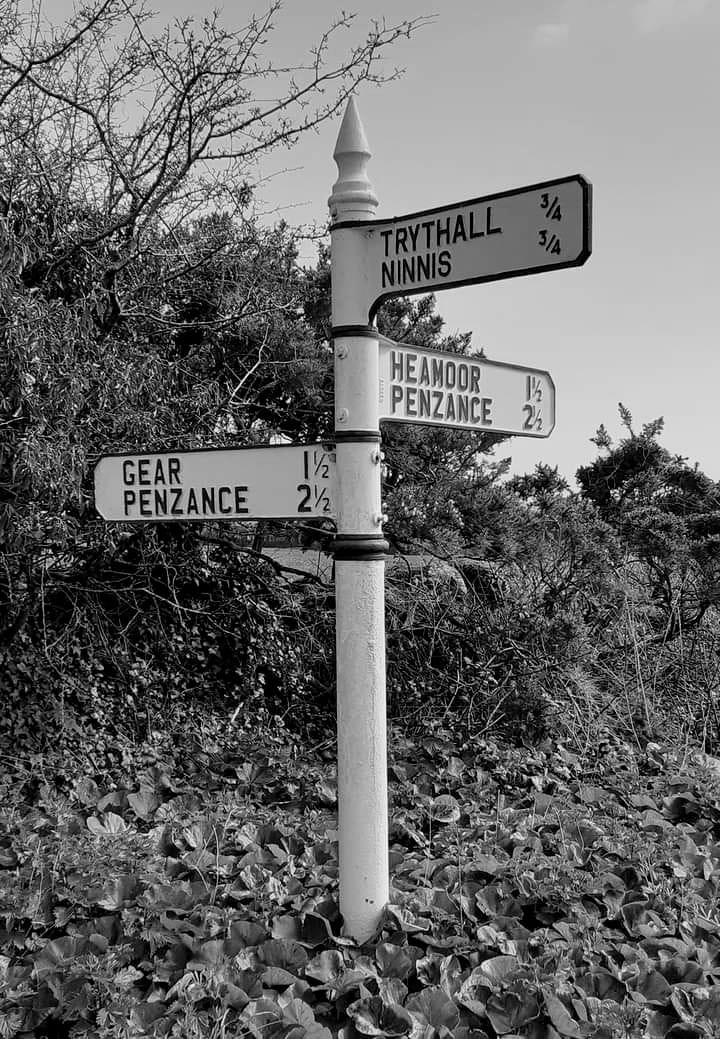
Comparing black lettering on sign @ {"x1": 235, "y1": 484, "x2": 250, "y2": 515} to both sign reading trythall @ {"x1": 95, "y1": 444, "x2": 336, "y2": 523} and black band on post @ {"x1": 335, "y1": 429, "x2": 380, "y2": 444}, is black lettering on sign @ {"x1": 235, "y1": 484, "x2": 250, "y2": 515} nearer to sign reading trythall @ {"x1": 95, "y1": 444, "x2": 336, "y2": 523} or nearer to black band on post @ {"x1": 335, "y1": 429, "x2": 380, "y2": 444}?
sign reading trythall @ {"x1": 95, "y1": 444, "x2": 336, "y2": 523}

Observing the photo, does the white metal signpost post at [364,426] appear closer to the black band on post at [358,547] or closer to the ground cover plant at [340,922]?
the black band on post at [358,547]

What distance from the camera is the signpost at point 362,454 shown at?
2.66 metres

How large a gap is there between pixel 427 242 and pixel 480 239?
0.51 feet

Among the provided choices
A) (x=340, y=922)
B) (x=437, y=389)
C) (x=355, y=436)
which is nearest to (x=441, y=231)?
(x=437, y=389)

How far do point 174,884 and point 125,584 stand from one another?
7.84ft

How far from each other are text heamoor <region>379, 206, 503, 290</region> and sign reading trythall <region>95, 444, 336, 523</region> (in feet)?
1.75

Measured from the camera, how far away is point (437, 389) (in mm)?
2936

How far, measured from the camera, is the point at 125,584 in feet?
17.5

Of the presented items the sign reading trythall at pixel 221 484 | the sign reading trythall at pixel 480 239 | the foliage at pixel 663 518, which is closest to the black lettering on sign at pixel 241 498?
the sign reading trythall at pixel 221 484

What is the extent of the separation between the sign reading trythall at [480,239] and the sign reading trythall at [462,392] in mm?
205

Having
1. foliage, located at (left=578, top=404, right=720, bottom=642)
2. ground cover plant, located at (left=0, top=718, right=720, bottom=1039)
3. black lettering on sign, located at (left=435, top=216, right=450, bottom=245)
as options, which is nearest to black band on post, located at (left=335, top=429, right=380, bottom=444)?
black lettering on sign, located at (left=435, top=216, right=450, bottom=245)

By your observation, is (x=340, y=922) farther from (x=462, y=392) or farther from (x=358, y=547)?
(x=462, y=392)

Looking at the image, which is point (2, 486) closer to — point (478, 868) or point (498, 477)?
point (478, 868)

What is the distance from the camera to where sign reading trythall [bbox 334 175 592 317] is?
245 centimetres
